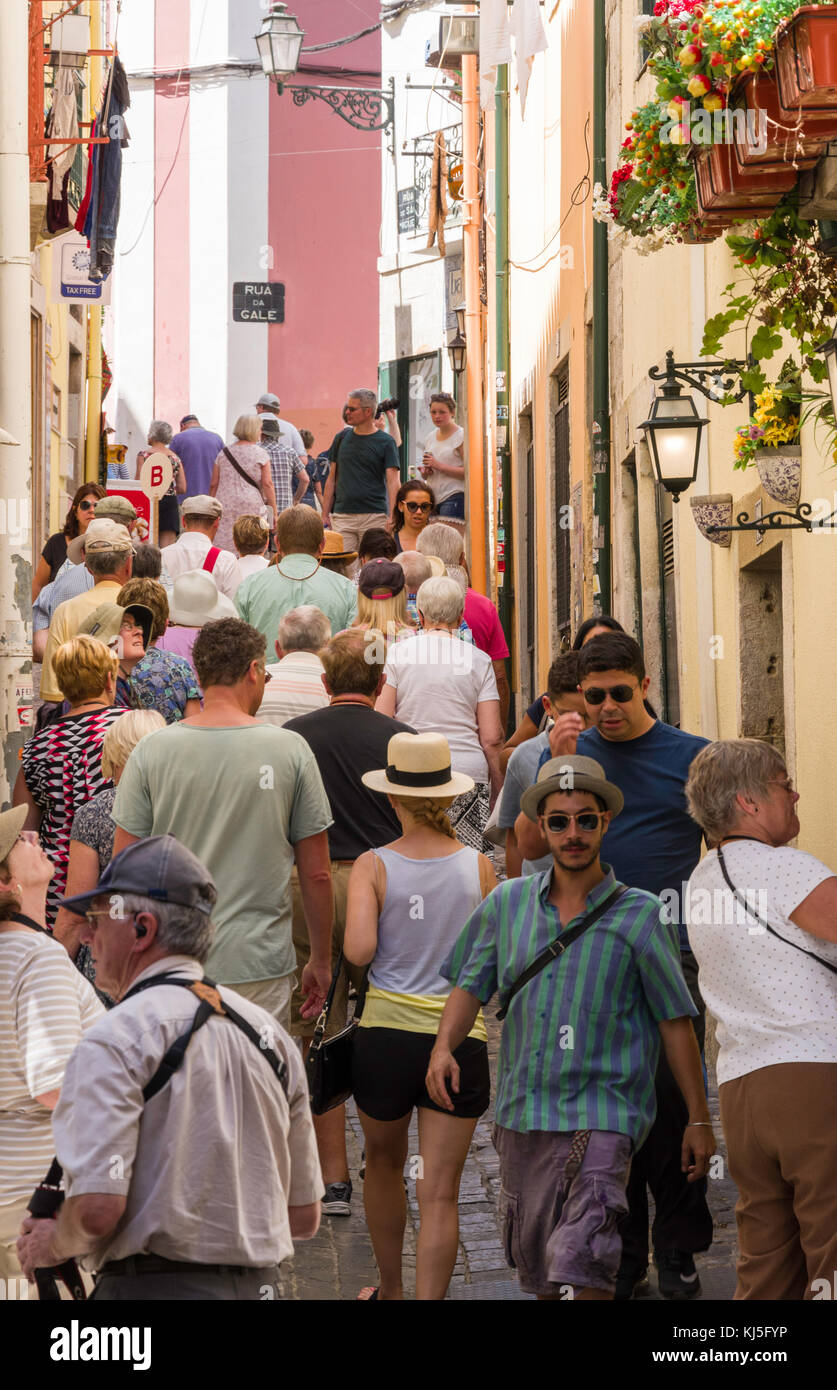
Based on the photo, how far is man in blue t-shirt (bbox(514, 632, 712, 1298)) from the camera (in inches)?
233

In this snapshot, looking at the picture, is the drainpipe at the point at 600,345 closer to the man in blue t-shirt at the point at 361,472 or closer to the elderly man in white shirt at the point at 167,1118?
the man in blue t-shirt at the point at 361,472

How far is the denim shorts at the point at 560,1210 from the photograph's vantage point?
4.83 m

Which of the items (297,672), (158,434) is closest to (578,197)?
(158,434)

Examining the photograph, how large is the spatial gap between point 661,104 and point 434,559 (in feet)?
16.2

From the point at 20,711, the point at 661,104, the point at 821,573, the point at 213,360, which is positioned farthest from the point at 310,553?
the point at 213,360

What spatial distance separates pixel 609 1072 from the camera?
4953 mm

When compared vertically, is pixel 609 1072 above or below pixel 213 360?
below

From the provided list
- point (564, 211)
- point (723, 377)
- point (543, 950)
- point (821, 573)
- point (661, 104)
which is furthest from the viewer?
point (564, 211)

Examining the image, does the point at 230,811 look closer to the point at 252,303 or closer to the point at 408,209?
the point at 408,209

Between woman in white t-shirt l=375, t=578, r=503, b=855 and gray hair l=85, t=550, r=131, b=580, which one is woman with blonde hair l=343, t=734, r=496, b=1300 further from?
gray hair l=85, t=550, r=131, b=580

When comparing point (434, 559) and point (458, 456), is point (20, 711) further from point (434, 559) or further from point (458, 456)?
point (458, 456)

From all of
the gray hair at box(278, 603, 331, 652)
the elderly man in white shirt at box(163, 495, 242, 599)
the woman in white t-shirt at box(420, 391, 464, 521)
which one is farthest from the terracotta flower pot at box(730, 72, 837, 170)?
the woman in white t-shirt at box(420, 391, 464, 521)

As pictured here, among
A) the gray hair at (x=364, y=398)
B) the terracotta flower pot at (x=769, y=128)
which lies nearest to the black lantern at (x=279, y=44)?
the gray hair at (x=364, y=398)

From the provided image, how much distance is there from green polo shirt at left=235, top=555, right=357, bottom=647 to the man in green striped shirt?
470cm
